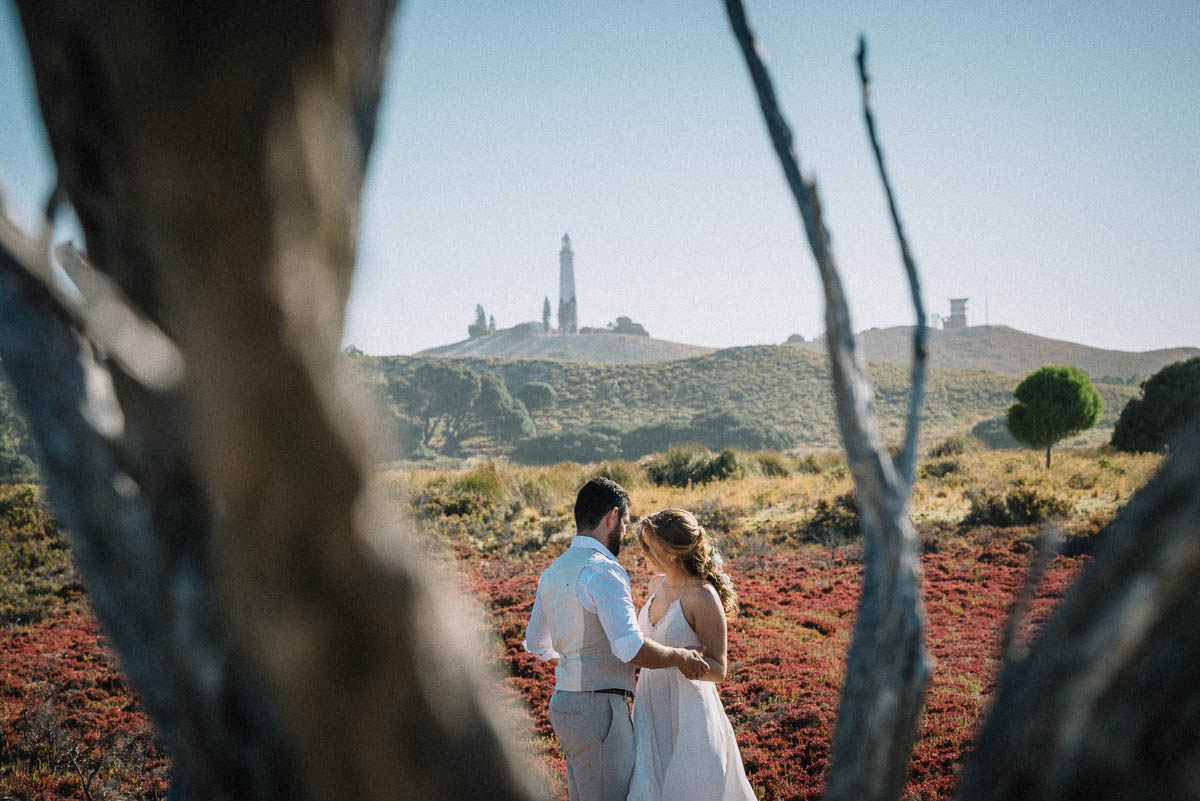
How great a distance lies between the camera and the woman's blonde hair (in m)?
3.87

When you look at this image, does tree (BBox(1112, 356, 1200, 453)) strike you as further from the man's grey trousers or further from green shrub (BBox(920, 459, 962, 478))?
the man's grey trousers

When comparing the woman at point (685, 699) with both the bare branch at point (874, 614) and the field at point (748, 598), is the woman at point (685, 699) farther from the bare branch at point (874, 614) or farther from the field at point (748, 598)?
the bare branch at point (874, 614)

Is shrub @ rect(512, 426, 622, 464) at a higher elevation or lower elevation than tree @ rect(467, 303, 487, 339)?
lower

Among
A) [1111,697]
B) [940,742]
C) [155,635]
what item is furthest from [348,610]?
[940,742]

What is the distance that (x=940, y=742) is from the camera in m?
5.51

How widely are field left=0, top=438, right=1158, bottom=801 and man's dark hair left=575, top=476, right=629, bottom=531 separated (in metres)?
1.00

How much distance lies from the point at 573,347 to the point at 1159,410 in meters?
76.1

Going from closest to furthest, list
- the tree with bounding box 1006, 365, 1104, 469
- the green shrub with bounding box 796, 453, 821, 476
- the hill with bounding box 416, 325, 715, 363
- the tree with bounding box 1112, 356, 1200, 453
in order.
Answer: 1. the tree with bounding box 1112, 356, 1200, 453
2. the green shrub with bounding box 796, 453, 821, 476
3. the tree with bounding box 1006, 365, 1104, 469
4. the hill with bounding box 416, 325, 715, 363

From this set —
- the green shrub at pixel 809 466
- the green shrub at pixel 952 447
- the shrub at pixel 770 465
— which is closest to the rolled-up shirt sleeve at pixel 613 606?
the shrub at pixel 770 465

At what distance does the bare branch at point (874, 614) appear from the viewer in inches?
29.4

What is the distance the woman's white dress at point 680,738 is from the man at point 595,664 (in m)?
0.19

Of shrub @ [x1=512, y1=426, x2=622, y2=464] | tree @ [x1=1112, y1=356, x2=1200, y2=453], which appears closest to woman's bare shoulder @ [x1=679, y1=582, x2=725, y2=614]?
tree @ [x1=1112, y1=356, x2=1200, y2=453]

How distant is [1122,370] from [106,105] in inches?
4009

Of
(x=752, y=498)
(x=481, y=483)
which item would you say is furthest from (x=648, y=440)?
(x=752, y=498)
